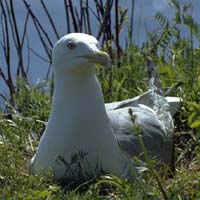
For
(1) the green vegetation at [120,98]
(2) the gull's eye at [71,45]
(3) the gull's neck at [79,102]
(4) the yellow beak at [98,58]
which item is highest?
(2) the gull's eye at [71,45]

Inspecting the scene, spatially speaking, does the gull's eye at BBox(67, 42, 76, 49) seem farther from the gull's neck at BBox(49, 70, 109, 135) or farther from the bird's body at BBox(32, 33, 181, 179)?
the gull's neck at BBox(49, 70, 109, 135)

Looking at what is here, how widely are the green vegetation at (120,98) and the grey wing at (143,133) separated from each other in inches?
5.0

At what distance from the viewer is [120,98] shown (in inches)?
214

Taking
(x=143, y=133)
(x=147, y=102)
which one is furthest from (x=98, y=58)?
(x=147, y=102)

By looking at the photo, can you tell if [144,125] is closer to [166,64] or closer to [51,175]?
[51,175]

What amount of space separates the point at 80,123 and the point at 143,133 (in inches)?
14.3

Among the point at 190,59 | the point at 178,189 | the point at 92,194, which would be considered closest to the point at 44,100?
the point at 190,59

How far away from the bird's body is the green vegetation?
123mm

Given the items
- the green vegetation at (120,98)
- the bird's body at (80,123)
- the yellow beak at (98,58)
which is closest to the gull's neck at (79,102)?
the bird's body at (80,123)

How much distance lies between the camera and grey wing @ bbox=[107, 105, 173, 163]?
433cm

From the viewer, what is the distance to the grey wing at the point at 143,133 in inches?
171

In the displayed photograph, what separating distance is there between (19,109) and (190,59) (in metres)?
1.08

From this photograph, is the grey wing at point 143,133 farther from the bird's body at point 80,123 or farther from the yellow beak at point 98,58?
the yellow beak at point 98,58

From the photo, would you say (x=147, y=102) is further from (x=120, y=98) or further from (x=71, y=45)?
(x=71, y=45)
